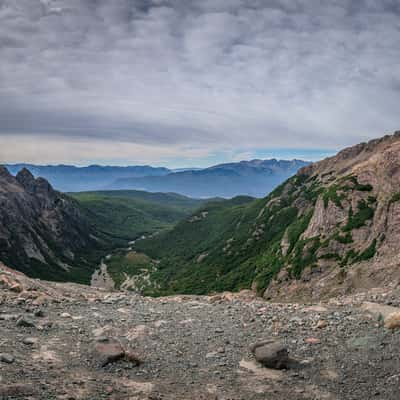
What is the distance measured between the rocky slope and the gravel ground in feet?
0.13

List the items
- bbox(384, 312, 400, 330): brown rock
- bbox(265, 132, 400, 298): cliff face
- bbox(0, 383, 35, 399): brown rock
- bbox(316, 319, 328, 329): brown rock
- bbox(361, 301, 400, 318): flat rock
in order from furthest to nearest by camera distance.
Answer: bbox(265, 132, 400, 298): cliff face
bbox(361, 301, 400, 318): flat rock
bbox(316, 319, 328, 329): brown rock
bbox(384, 312, 400, 330): brown rock
bbox(0, 383, 35, 399): brown rock

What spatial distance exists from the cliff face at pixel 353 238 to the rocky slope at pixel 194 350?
2849 cm

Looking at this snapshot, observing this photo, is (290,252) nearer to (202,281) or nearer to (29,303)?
(202,281)

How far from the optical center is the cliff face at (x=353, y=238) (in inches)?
1865

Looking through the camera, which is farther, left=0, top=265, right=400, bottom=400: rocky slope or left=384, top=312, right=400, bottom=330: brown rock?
left=384, top=312, right=400, bottom=330: brown rock

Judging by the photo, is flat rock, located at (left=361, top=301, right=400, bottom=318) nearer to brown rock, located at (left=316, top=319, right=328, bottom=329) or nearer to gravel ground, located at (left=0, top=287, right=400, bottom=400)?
gravel ground, located at (left=0, top=287, right=400, bottom=400)

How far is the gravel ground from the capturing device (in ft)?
36.2

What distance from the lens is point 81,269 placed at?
197250mm

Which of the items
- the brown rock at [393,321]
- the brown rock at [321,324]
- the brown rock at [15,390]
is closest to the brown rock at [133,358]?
the brown rock at [15,390]

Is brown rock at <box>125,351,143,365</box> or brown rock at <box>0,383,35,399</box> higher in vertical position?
brown rock at <box>0,383,35,399</box>

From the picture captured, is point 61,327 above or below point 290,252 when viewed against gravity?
above

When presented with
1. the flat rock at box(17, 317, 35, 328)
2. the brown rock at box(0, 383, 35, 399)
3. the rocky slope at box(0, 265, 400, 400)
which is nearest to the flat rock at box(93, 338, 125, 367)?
the rocky slope at box(0, 265, 400, 400)

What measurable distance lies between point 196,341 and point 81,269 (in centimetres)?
19794

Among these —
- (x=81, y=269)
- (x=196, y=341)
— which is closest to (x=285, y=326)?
(x=196, y=341)
